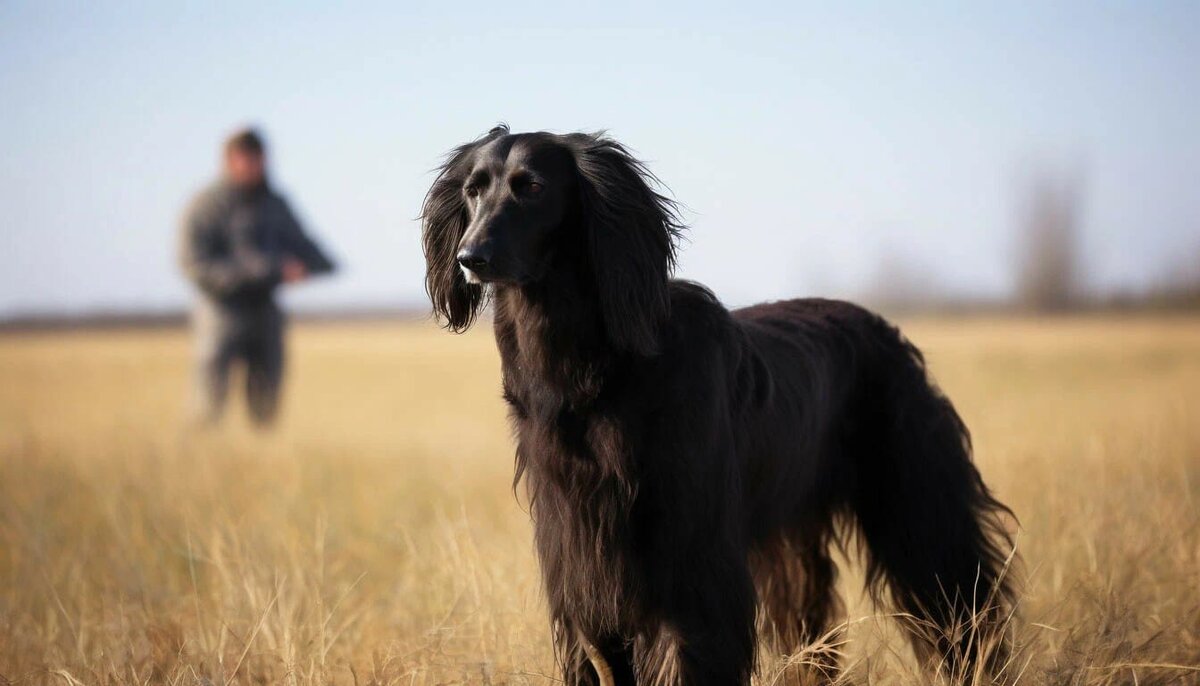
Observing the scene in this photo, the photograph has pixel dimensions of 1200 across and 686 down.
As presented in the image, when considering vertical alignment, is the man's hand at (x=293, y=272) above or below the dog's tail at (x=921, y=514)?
above

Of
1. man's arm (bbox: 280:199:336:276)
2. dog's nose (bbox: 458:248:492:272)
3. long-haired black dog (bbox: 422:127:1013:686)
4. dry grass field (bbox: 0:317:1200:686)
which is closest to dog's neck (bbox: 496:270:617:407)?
long-haired black dog (bbox: 422:127:1013:686)

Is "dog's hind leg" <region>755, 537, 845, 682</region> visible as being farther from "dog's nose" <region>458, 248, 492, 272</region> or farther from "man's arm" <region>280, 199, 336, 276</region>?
"man's arm" <region>280, 199, 336, 276</region>

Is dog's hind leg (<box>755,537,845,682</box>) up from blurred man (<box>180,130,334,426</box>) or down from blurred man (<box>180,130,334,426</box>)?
down

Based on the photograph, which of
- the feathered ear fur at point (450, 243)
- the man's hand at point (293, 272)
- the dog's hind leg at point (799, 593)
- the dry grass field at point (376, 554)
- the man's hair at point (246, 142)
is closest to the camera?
the feathered ear fur at point (450, 243)

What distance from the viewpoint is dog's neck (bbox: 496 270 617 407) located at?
9.60 feet

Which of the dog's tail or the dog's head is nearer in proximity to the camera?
the dog's head

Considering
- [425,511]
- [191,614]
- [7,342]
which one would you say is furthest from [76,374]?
[191,614]

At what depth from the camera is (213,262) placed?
30.6ft

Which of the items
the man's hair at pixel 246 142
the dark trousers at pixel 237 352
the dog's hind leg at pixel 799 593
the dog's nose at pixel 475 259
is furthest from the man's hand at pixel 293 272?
the dog's nose at pixel 475 259

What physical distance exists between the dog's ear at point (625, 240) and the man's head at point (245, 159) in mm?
6742

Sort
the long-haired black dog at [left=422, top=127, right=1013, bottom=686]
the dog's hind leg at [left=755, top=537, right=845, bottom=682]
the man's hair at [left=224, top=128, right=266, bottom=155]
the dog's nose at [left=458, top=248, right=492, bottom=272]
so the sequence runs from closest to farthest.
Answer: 1. the dog's nose at [left=458, top=248, right=492, bottom=272]
2. the long-haired black dog at [left=422, top=127, right=1013, bottom=686]
3. the dog's hind leg at [left=755, top=537, right=845, bottom=682]
4. the man's hair at [left=224, top=128, right=266, bottom=155]

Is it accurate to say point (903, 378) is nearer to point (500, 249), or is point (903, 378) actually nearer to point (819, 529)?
point (819, 529)

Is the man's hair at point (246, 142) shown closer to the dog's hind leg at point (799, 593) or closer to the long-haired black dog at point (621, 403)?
the long-haired black dog at point (621, 403)

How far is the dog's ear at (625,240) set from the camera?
9.37ft
